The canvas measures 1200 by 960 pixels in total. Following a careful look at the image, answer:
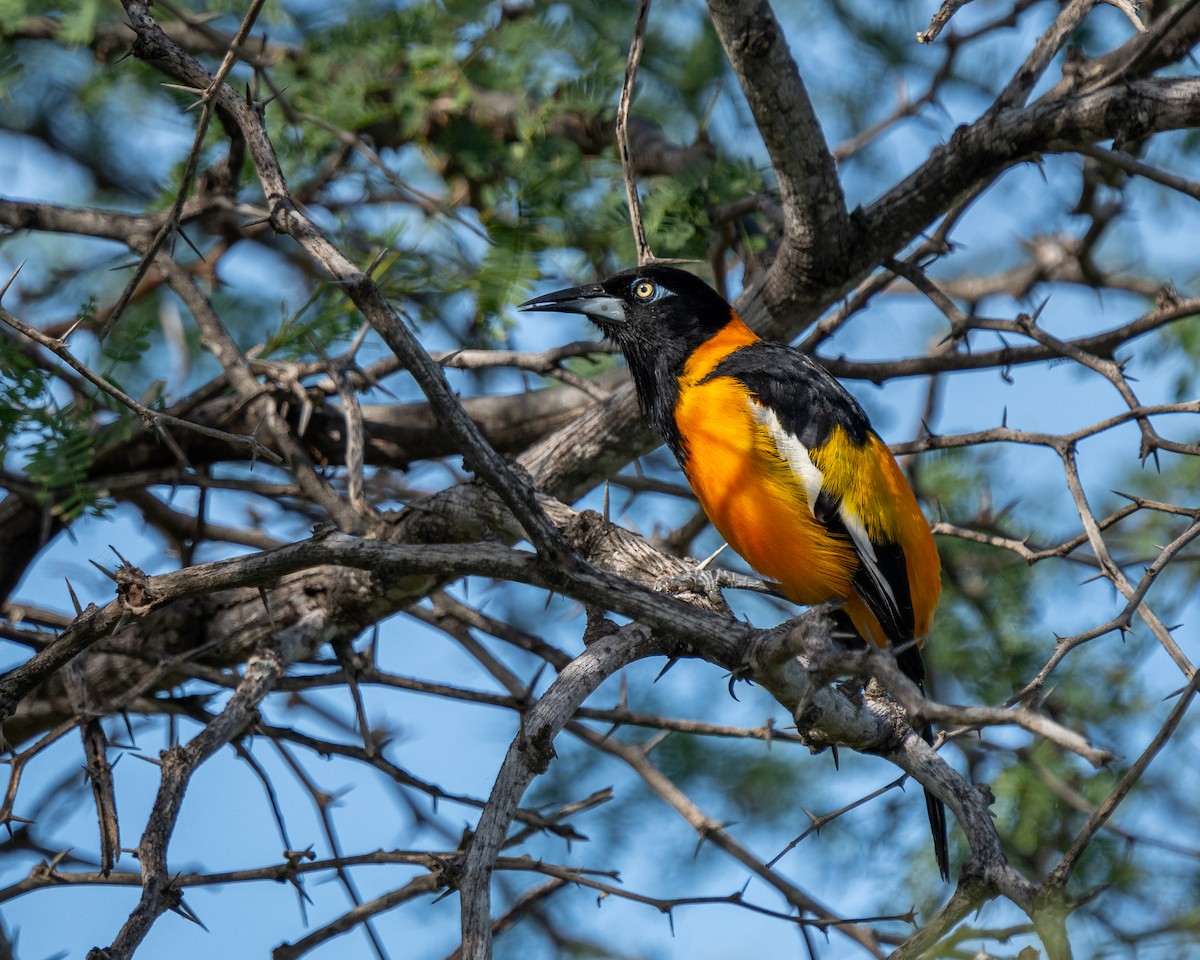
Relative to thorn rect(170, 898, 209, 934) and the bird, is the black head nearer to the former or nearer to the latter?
the bird

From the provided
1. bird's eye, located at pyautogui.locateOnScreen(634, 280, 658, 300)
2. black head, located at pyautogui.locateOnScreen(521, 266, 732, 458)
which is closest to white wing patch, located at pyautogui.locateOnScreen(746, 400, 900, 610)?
black head, located at pyautogui.locateOnScreen(521, 266, 732, 458)

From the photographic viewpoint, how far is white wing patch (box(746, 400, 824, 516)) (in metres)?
3.87

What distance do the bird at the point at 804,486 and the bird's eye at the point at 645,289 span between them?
0.38m

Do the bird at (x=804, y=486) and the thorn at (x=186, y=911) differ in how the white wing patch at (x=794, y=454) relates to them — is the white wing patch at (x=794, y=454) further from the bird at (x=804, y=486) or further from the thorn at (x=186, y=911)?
the thorn at (x=186, y=911)

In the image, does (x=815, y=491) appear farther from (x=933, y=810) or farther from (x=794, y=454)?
(x=933, y=810)

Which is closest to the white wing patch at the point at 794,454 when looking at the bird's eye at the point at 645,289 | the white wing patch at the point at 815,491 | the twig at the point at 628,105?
the white wing patch at the point at 815,491

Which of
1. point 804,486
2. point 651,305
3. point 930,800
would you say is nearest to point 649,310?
point 651,305

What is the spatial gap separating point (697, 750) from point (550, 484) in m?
1.64

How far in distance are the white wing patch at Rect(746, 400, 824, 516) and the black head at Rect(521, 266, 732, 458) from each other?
22.8 inches

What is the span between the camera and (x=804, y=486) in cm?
388

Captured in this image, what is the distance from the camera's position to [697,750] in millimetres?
5309

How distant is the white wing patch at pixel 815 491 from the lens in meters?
3.86

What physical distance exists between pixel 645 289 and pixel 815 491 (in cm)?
122

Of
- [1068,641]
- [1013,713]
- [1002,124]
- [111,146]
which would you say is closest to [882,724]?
[1068,641]
